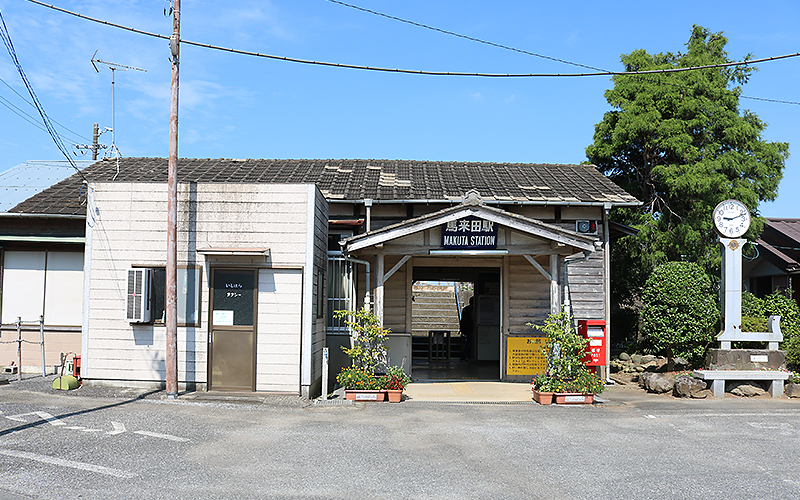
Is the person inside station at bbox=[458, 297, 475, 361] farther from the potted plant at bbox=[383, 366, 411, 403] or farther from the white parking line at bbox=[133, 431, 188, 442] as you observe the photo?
the white parking line at bbox=[133, 431, 188, 442]

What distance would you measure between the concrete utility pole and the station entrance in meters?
5.05

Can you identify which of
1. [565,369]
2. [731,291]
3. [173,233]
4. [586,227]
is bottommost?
[565,369]

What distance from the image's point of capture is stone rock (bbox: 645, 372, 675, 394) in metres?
12.1

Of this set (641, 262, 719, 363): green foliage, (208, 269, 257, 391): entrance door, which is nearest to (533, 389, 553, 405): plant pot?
(641, 262, 719, 363): green foliage

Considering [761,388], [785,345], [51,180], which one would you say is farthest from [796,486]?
[51,180]

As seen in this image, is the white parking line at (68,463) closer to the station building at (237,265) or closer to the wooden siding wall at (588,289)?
the station building at (237,265)

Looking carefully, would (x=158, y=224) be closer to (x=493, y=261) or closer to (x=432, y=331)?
(x=493, y=261)

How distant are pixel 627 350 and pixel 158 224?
43.4 ft

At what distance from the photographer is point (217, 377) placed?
409 inches

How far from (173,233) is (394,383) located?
4.34 meters

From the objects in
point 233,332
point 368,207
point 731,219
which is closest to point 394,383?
point 233,332

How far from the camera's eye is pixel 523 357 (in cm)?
1294

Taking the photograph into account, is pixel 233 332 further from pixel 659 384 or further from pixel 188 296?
pixel 659 384

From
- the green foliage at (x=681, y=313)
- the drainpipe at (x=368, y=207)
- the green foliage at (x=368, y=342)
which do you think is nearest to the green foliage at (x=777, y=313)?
the green foliage at (x=681, y=313)
